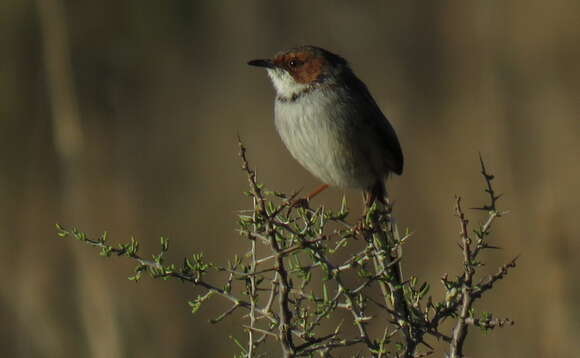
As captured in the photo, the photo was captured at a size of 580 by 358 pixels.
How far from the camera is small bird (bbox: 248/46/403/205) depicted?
3.61 metres

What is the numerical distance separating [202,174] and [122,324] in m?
1.03

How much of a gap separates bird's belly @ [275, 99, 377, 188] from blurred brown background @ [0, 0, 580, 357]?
1.68 meters

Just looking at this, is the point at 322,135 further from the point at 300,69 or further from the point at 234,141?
the point at 234,141

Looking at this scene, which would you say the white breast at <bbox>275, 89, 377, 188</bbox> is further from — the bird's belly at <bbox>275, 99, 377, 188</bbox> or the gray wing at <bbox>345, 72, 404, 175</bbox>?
the gray wing at <bbox>345, 72, 404, 175</bbox>

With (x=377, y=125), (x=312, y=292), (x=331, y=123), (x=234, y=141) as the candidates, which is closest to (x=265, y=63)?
(x=331, y=123)

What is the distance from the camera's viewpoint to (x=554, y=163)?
5547 millimetres

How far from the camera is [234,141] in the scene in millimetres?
5480

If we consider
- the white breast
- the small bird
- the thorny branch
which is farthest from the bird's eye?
the thorny branch

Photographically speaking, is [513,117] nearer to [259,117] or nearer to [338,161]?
[259,117]

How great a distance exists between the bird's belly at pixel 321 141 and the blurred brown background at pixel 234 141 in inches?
66.2

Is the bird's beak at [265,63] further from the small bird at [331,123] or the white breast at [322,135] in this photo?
the white breast at [322,135]

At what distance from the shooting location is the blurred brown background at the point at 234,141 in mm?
5391

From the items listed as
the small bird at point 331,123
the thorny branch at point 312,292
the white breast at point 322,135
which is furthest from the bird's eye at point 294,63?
the thorny branch at point 312,292

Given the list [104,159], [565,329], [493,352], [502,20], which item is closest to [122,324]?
[104,159]
